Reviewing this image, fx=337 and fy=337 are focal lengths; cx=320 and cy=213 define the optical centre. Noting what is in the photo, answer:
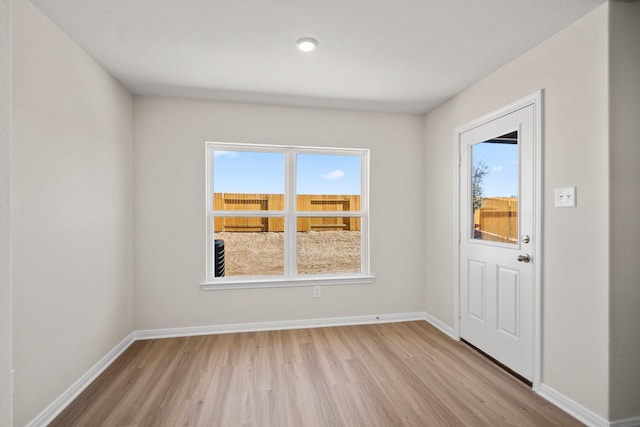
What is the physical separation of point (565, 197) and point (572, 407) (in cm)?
131

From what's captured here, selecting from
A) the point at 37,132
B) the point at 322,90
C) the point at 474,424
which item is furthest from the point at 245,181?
the point at 474,424

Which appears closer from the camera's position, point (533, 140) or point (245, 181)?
point (533, 140)

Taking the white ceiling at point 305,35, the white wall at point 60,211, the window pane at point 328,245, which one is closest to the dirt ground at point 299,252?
the window pane at point 328,245

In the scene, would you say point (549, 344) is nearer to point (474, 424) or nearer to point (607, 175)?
point (474, 424)

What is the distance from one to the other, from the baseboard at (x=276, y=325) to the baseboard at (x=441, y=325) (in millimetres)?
87

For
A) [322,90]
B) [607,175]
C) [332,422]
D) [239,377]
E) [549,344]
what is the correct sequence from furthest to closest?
1. [322,90]
2. [239,377]
3. [549,344]
4. [332,422]
5. [607,175]

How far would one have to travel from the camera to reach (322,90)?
10.5 ft

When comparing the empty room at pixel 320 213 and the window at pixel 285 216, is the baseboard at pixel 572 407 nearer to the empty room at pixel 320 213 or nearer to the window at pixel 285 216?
the empty room at pixel 320 213

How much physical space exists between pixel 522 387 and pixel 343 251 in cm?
207

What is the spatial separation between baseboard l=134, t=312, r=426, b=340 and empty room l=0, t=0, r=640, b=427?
0.03 metres

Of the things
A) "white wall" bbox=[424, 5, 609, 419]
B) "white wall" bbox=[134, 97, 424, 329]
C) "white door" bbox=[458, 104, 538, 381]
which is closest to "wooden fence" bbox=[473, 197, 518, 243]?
"white door" bbox=[458, 104, 538, 381]

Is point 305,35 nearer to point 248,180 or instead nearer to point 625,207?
point 248,180

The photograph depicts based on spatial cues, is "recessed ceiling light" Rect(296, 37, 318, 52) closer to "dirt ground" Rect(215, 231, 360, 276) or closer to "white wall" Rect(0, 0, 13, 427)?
"white wall" Rect(0, 0, 13, 427)

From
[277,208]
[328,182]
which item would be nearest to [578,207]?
[328,182]
